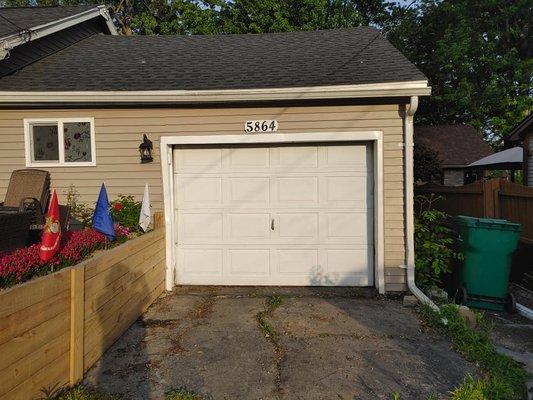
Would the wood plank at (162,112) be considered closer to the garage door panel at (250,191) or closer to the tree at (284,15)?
the garage door panel at (250,191)

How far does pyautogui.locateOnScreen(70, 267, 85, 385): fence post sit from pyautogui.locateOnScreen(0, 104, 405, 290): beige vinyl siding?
2926mm

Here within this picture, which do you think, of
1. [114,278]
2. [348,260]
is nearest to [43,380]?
[114,278]

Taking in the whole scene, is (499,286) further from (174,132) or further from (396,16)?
(396,16)

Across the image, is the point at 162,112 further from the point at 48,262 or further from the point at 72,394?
the point at 72,394

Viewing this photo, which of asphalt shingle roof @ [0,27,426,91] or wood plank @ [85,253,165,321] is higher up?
asphalt shingle roof @ [0,27,426,91]

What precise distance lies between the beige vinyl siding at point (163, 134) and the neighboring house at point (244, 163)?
1cm

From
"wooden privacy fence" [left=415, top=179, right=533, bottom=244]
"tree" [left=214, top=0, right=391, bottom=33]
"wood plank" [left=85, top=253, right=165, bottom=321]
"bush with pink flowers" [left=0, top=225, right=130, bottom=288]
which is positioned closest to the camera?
"bush with pink flowers" [left=0, top=225, right=130, bottom=288]

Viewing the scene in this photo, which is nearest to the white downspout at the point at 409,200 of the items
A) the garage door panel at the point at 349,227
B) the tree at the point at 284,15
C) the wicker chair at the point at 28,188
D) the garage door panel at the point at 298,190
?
the garage door panel at the point at 349,227

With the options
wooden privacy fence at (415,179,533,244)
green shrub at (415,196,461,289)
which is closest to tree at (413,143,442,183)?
wooden privacy fence at (415,179,533,244)

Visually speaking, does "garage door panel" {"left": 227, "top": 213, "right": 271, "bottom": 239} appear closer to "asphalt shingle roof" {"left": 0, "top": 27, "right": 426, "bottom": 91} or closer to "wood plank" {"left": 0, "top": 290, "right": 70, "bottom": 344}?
"asphalt shingle roof" {"left": 0, "top": 27, "right": 426, "bottom": 91}

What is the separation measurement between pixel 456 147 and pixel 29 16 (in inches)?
734

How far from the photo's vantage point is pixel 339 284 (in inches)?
249

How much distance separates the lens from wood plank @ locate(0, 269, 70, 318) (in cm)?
259

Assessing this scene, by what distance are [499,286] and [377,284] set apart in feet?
5.57
